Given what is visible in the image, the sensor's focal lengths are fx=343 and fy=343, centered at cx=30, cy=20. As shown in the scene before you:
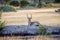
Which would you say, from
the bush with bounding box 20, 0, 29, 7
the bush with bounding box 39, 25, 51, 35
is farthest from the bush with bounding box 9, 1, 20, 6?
the bush with bounding box 39, 25, 51, 35

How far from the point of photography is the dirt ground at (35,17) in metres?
3.94

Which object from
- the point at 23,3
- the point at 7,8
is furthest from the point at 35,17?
the point at 7,8

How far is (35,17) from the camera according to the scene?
402 centimetres

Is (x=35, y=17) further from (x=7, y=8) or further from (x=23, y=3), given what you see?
(x=7, y=8)

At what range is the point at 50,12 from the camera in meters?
4.05

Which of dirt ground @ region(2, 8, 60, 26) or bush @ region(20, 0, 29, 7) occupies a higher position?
bush @ region(20, 0, 29, 7)

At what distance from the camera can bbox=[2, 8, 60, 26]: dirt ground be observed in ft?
12.9

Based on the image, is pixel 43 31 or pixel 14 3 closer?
pixel 43 31

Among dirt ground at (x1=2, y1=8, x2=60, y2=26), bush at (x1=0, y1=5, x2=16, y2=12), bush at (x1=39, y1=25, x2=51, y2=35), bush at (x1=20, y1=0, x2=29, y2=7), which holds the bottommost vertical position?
bush at (x1=39, y1=25, x2=51, y2=35)

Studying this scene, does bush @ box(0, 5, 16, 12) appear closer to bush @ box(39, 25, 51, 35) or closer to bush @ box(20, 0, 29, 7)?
bush @ box(20, 0, 29, 7)

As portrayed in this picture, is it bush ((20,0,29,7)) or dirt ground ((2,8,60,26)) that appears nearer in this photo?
dirt ground ((2,8,60,26))

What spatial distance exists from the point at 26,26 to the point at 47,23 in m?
0.24

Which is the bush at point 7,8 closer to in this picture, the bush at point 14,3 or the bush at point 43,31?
the bush at point 14,3

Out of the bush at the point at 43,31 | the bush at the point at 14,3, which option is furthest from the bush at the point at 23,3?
the bush at the point at 43,31
